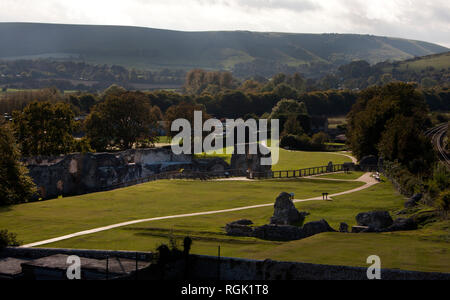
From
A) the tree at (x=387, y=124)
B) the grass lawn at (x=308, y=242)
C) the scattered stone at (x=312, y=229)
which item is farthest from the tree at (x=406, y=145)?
the scattered stone at (x=312, y=229)

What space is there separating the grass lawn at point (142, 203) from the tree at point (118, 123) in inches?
1148

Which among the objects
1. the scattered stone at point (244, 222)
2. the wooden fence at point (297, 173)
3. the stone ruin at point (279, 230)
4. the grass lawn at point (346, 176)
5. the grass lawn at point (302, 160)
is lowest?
the grass lawn at point (302, 160)

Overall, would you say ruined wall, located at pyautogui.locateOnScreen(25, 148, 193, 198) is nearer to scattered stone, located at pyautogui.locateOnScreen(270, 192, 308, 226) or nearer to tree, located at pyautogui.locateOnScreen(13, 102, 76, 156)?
tree, located at pyautogui.locateOnScreen(13, 102, 76, 156)

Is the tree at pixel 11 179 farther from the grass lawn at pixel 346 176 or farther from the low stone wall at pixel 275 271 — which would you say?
the grass lawn at pixel 346 176

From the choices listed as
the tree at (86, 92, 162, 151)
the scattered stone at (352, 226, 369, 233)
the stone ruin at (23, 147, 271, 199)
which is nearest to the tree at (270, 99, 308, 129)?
the tree at (86, 92, 162, 151)

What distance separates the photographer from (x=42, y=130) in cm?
7281

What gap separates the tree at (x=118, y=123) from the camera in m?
85.3

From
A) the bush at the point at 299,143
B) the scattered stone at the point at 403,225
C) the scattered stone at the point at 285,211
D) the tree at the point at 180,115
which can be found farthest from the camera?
the bush at the point at 299,143

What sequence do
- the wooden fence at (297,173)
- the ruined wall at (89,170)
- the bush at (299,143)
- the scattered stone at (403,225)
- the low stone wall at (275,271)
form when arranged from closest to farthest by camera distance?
1. the low stone wall at (275,271)
2. the scattered stone at (403,225)
3. the ruined wall at (89,170)
4. the wooden fence at (297,173)
5. the bush at (299,143)

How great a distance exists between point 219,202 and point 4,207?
632 inches

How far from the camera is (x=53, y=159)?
59.5m
